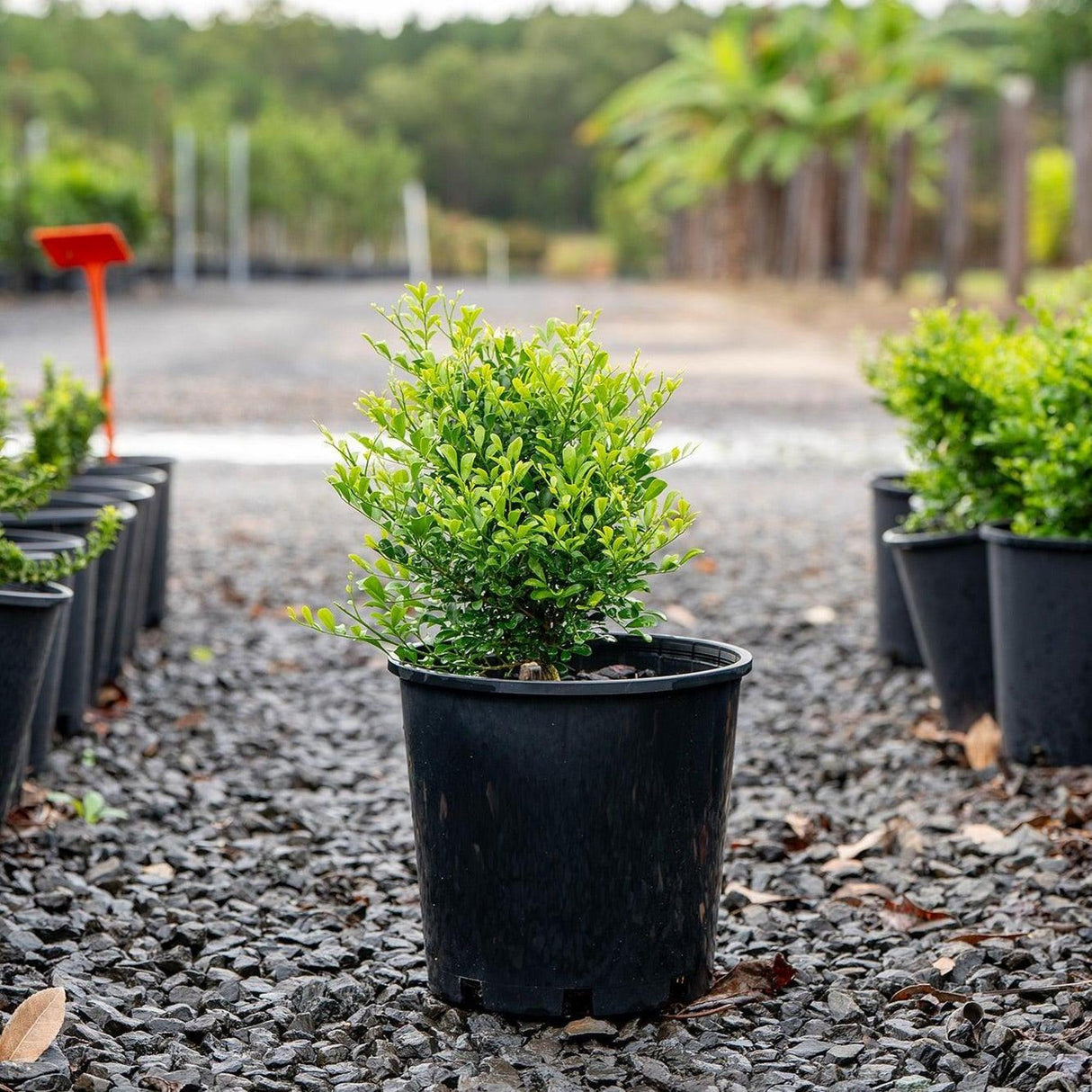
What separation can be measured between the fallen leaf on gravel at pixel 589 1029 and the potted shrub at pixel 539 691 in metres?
0.02

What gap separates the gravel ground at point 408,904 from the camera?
2.49 m

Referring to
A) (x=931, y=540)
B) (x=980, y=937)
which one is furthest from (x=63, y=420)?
(x=980, y=937)

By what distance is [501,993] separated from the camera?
2.62 m

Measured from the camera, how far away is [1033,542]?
377cm

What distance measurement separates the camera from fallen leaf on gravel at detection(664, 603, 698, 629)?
5.76 metres

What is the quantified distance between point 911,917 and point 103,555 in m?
2.37

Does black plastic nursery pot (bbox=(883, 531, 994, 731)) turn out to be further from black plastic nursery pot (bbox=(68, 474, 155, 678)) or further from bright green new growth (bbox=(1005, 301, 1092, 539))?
black plastic nursery pot (bbox=(68, 474, 155, 678))

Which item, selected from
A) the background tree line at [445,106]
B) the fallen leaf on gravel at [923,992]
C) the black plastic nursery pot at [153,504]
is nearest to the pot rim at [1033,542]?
the fallen leaf on gravel at [923,992]

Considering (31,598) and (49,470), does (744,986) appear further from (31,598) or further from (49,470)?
(49,470)

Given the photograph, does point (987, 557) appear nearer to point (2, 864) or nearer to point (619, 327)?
point (2, 864)

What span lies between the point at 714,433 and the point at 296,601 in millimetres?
5804

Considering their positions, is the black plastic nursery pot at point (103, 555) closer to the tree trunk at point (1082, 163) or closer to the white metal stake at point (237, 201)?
the tree trunk at point (1082, 163)

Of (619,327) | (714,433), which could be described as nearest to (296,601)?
(714,433)

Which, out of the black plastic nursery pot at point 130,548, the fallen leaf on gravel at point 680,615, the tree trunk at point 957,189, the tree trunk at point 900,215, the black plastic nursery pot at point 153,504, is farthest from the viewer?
the tree trunk at point 900,215
